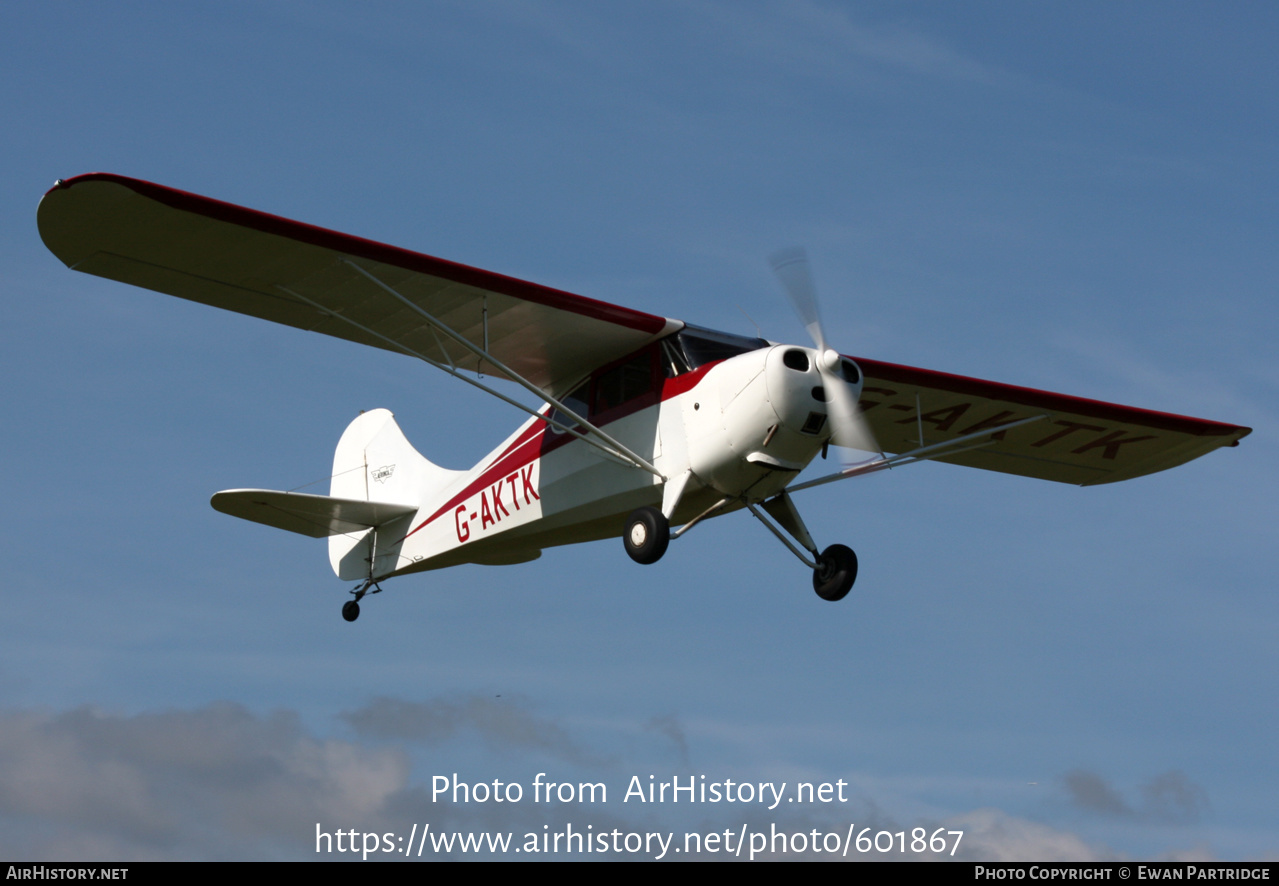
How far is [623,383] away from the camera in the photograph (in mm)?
13195

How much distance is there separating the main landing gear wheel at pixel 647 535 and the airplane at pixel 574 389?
0.02m

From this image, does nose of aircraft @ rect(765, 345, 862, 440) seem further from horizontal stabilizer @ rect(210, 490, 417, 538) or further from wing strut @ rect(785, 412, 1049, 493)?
horizontal stabilizer @ rect(210, 490, 417, 538)

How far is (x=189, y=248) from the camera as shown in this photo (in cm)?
1202

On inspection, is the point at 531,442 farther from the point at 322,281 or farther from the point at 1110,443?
the point at 1110,443

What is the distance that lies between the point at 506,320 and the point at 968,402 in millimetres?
4965

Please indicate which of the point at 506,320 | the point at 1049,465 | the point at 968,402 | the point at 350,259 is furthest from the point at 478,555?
the point at 1049,465

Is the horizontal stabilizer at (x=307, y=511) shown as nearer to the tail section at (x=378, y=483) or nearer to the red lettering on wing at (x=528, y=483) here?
the tail section at (x=378, y=483)

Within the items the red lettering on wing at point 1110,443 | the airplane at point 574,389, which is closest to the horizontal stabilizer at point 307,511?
the airplane at point 574,389

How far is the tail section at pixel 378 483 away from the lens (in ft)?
53.8

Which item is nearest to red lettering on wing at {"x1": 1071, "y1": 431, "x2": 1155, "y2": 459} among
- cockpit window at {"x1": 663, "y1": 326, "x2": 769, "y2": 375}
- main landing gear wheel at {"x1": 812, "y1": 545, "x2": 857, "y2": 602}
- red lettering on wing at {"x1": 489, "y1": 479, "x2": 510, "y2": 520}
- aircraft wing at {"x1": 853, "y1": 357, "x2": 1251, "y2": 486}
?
aircraft wing at {"x1": 853, "y1": 357, "x2": 1251, "y2": 486}

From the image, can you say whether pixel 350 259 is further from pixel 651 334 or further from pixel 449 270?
pixel 651 334

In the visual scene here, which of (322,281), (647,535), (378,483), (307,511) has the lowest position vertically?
(647,535)

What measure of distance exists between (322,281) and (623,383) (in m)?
2.76

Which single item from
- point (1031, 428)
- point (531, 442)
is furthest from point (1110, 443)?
point (531, 442)
